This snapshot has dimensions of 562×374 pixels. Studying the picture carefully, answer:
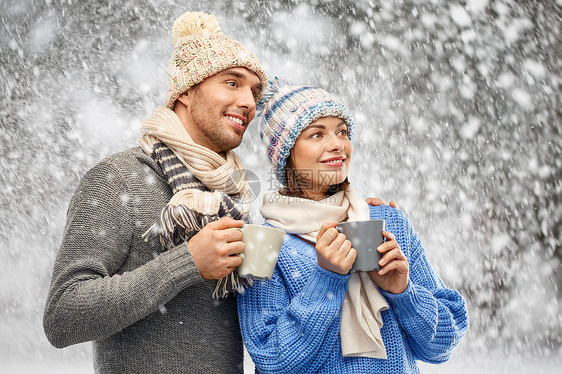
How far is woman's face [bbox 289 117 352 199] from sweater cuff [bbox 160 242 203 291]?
0.43m

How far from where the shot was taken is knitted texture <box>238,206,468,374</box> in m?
1.21

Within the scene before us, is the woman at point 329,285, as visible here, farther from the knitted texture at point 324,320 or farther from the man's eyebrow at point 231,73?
the man's eyebrow at point 231,73

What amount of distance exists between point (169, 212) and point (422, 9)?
370cm

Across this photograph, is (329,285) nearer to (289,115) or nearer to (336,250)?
(336,250)

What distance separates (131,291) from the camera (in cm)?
110

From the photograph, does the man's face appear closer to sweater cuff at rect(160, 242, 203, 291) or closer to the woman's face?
the woman's face

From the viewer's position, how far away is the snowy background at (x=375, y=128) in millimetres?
4066

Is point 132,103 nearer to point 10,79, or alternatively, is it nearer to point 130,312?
point 10,79

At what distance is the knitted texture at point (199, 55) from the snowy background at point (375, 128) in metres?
2.67

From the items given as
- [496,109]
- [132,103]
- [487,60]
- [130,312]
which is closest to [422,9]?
[487,60]

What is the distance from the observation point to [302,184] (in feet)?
4.81

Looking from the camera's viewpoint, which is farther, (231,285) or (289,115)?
(289,115)

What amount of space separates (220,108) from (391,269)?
2.02ft

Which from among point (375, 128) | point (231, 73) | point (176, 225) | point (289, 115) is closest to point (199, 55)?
point (231, 73)
